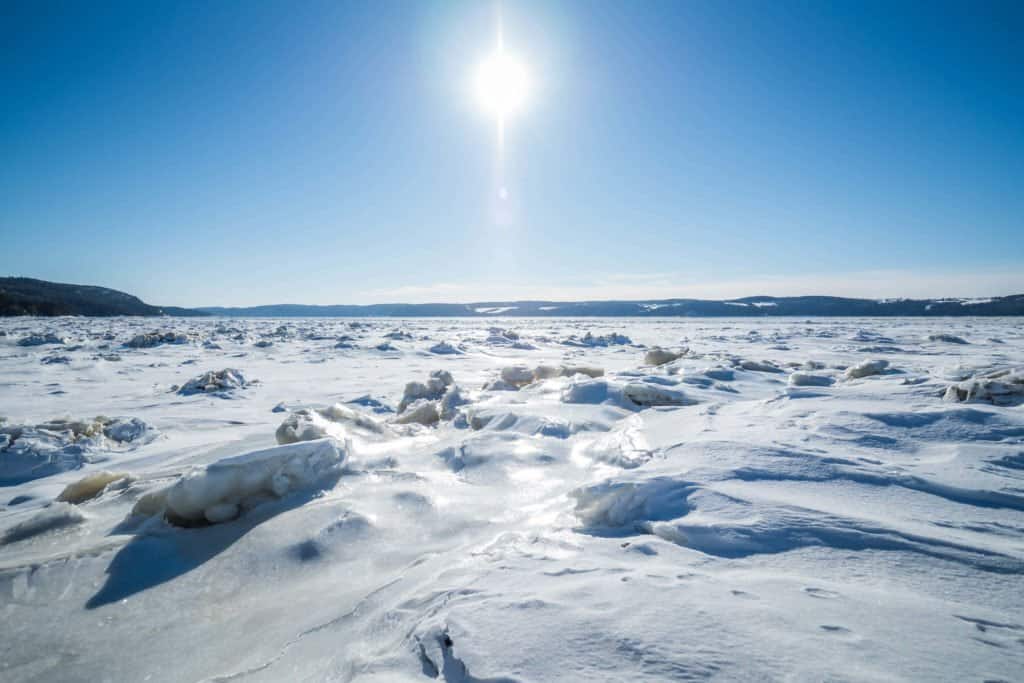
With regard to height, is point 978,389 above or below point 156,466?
above

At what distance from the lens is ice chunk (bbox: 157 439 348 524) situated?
2.18 metres

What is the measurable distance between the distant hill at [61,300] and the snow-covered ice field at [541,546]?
4514cm

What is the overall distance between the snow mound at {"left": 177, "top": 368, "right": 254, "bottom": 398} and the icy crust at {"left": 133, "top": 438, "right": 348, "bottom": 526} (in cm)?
422

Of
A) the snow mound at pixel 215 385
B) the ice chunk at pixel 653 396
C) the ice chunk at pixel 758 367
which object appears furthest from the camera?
the ice chunk at pixel 758 367

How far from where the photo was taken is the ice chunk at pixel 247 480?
218 cm

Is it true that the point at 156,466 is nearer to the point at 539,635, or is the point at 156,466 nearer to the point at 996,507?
the point at 539,635

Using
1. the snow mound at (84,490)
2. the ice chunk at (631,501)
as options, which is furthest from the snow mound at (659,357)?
the snow mound at (84,490)

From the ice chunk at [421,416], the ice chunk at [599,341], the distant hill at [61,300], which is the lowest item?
the ice chunk at [599,341]

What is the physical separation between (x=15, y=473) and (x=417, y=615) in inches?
139

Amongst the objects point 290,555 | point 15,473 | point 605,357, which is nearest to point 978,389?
point 290,555

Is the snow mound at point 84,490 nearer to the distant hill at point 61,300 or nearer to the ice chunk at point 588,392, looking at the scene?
the ice chunk at point 588,392

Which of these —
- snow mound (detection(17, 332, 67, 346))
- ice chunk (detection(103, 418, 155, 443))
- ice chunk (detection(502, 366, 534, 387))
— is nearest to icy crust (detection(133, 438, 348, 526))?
ice chunk (detection(103, 418, 155, 443))

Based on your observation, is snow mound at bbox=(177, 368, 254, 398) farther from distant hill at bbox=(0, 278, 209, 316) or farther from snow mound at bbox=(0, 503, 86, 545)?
distant hill at bbox=(0, 278, 209, 316)

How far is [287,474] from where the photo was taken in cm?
242
